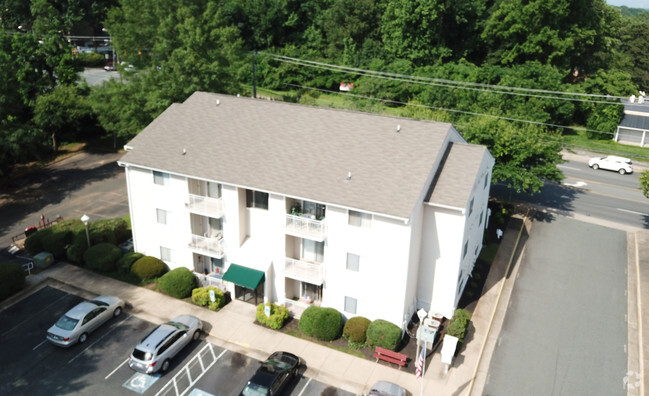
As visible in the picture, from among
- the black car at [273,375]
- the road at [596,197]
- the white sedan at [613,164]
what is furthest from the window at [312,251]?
the white sedan at [613,164]

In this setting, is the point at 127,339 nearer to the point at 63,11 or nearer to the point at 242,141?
the point at 242,141

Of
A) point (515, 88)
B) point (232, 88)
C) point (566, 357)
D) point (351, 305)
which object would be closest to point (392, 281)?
point (351, 305)

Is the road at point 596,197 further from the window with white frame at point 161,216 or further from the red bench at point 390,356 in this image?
the window with white frame at point 161,216

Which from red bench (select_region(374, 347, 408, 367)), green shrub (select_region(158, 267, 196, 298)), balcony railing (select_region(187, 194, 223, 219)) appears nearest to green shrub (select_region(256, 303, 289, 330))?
green shrub (select_region(158, 267, 196, 298))

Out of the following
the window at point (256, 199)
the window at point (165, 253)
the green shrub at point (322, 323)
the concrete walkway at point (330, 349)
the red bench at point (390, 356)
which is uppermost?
the window at point (256, 199)

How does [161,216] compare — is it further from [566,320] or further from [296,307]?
[566,320]

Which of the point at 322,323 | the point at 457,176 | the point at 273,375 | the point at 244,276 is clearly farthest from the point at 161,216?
the point at 457,176

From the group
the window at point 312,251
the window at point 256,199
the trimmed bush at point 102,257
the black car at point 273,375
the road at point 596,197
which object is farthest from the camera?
the road at point 596,197
